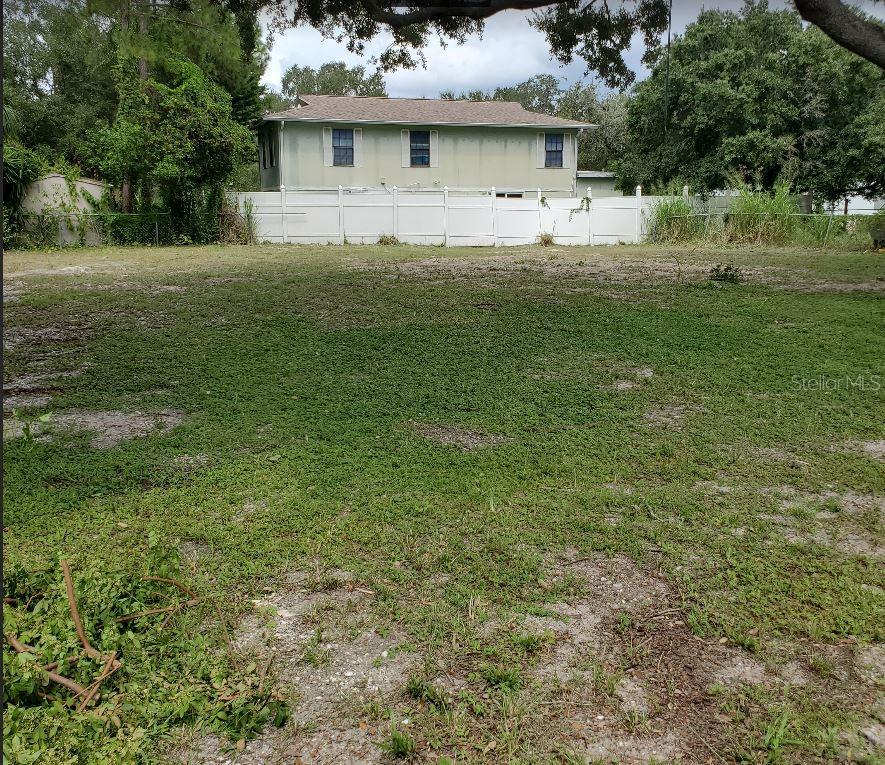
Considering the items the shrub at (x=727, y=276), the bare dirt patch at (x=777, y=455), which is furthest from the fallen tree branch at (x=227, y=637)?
the shrub at (x=727, y=276)

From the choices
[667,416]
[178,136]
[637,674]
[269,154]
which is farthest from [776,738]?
[269,154]

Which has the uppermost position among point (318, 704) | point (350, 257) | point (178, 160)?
point (178, 160)

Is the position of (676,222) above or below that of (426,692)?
above

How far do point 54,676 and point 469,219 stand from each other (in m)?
19.7

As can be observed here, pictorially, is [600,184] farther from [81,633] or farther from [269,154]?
[81,633]

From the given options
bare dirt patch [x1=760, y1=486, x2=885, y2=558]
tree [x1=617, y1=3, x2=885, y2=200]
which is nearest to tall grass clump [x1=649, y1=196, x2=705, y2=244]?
tree [x1=617, y1=3, x2=885, y2=200]

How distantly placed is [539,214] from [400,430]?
17.4m

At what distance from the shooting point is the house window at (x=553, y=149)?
91.0 feet

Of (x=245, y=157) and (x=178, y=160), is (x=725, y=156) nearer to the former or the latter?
(x=245, y=157)

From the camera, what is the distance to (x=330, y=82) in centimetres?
6066

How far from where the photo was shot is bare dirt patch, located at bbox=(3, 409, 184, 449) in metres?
Result: 4.56

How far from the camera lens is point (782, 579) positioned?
114 inches

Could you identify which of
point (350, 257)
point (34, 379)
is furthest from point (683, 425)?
point (350, 257)

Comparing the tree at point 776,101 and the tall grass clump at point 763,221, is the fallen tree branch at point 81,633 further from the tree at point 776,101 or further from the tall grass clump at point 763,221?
the tree at point 776,101
